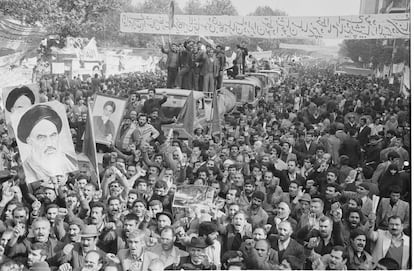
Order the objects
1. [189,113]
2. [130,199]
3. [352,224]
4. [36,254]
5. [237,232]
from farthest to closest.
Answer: [189,113], [130,199], [237,232], [352,224], [36,254]

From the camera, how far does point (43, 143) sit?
5082 mm

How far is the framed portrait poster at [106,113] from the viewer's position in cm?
516

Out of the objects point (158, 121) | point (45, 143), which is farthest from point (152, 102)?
point (45, 143)

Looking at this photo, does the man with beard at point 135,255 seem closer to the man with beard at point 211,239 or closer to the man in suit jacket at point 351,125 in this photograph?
the man with beard at point 211,239

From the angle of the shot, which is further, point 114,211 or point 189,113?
point 189,113

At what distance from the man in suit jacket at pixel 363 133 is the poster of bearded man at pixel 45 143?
2.26m

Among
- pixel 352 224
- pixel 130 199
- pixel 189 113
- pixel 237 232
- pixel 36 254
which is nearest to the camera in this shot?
pixel 36 254

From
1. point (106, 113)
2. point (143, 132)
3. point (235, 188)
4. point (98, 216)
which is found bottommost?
point (98, 216)

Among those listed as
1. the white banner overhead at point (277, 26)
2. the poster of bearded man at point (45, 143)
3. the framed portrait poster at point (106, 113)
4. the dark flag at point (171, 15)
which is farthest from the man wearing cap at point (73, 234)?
the dark flag at point (171, 15)

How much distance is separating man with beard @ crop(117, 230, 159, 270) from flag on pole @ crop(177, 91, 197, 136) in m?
0.94

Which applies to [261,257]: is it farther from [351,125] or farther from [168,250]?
[351,125]

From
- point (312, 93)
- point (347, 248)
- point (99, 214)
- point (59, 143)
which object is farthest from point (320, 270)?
point (59, 143)

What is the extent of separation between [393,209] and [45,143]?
9.03 feet

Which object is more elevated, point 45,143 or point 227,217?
point 45,143
